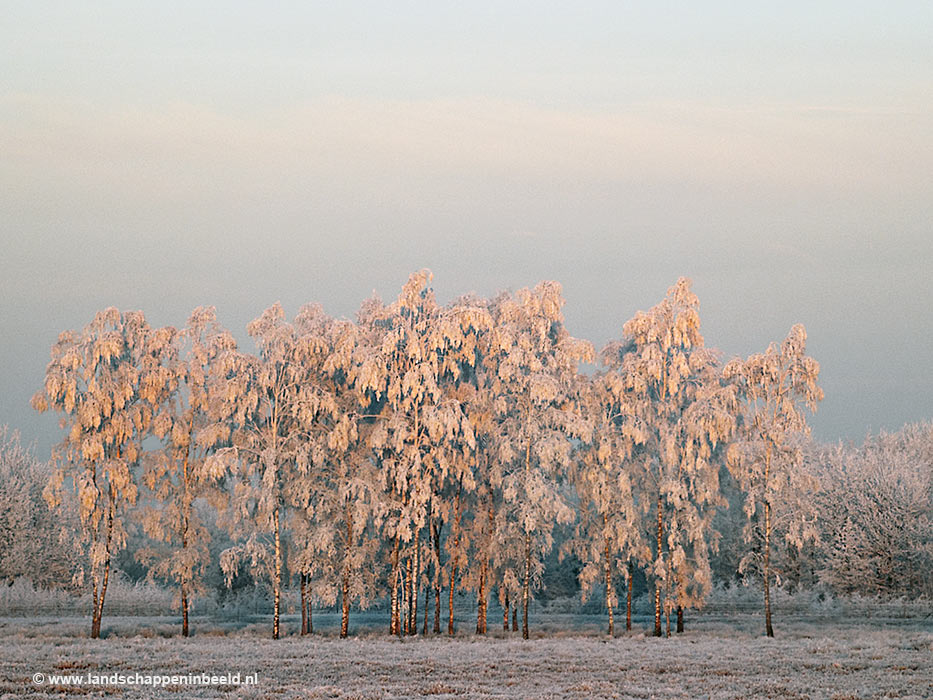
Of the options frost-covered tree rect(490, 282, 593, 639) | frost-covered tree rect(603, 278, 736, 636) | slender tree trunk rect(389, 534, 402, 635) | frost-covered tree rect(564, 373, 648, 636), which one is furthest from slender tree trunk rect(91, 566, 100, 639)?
frost-covered tree rect(603, 278, 736, 636)

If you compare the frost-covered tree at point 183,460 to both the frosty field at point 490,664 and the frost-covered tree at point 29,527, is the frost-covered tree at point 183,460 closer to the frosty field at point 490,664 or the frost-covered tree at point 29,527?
the frosty field at point 490,664

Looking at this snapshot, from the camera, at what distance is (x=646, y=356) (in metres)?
40.3

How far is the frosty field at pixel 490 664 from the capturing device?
23.2 m

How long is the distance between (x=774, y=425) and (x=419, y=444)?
1448 cm

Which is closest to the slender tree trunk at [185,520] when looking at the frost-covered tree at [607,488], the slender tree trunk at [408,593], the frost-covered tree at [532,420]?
the slender tree trunk at [408,593]

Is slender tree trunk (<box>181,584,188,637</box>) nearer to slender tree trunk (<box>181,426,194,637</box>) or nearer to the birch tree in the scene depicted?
slender tree trunk (<box>181,426,194,637</box>)

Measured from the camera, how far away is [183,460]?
40250 millimetres

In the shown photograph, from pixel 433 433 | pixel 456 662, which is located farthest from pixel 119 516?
pixel 456 662

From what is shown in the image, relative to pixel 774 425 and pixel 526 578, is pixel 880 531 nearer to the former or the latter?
pixel 774 425

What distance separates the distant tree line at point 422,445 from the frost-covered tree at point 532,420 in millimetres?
102

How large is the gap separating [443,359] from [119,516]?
567 inches

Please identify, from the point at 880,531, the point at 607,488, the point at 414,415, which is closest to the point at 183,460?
the point at 414,415

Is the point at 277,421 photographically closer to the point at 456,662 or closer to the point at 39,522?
the point at 456,662

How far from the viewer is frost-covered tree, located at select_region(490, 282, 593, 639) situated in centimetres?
3850
